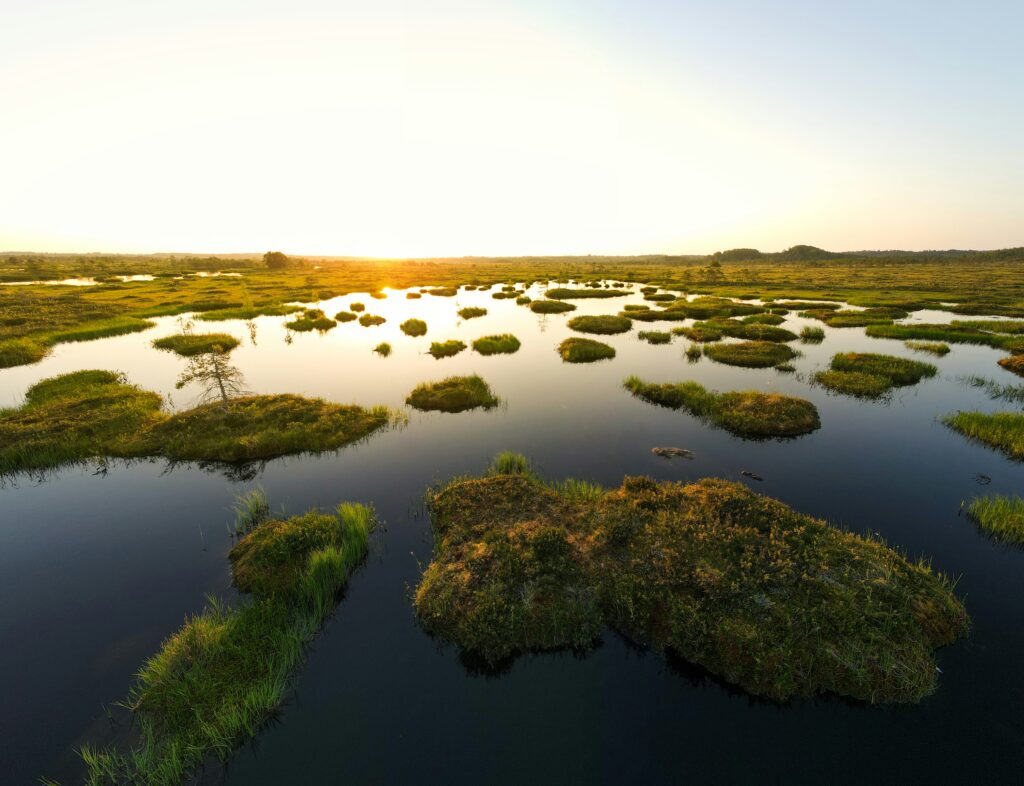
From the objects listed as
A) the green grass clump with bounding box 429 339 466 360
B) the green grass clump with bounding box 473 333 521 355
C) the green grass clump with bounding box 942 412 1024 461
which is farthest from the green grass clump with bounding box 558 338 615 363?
the green grass clump with bounding box 942 412 1024 461

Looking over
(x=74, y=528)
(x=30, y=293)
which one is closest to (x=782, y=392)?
(x=74, y=528)

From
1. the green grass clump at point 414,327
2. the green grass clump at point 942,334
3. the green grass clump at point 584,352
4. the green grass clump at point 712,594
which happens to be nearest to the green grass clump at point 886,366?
the green grass clump at point 942,334

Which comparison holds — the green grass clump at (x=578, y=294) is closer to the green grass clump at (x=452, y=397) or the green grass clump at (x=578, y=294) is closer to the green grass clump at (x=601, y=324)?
the green grass clump at (x=601, y=324)

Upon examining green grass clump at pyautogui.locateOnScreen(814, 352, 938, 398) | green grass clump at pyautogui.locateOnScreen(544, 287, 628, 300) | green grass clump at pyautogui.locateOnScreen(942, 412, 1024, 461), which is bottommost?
green grass clump at pyautogui.locateOnScreen(942, 412, 1024, 461)

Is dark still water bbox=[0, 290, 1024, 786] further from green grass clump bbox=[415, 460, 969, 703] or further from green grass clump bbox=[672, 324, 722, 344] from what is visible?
green grass clump bbox=[672, 324, 722, 344]

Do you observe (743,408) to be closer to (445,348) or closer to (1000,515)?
(1000,515)

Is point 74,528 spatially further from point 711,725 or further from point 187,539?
point 711,725

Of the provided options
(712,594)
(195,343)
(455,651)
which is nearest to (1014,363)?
(712,594)
